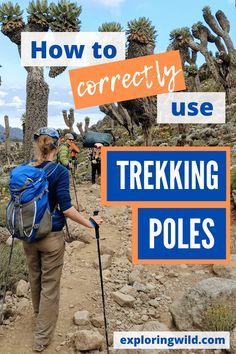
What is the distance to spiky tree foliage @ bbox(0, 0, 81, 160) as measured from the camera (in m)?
14.0

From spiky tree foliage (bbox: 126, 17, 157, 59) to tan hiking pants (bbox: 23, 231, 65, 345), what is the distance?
13786 mm

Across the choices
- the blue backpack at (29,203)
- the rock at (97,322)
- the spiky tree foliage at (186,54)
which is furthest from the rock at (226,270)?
the spiky tree foliage at (186,54)

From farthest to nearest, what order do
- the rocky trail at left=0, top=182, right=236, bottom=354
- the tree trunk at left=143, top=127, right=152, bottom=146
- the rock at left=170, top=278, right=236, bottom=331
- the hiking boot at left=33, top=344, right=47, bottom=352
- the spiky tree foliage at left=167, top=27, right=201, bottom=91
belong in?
the spiky tree foliage at left=167, top=27, right=201, bottom=91, the tree trunk at left=143, top=127, right=152, bottom=146, the rock at left=170, top=278, right=236, bottom=331, the rocky trail at left=0, top=182, right=236, bottom=354, the hiking boot at left=33, top=344, right=47, bottom=352

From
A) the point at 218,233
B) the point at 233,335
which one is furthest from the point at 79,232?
the point at 233,335

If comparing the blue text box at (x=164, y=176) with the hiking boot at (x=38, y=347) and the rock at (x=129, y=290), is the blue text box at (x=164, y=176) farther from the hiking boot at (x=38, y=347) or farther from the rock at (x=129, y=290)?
the hiking boot at (x=38, y=347)

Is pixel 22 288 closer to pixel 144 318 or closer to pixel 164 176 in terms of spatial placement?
pixel 144 318

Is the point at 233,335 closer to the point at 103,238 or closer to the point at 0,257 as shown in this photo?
the point at 0,257

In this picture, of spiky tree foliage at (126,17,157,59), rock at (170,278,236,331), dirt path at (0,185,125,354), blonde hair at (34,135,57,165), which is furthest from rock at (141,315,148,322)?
spiky tree foliage at (126,17,157,59)

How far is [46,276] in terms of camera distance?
13.8 feet

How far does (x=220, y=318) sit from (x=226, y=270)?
197 cm

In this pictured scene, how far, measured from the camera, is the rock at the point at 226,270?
624 centimetres

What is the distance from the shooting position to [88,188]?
13742 mm

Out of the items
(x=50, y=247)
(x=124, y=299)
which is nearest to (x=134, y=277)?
(x=124, y=299)

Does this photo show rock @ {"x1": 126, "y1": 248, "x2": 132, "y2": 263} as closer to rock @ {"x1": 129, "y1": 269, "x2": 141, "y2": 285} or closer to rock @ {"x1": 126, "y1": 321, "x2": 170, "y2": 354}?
rock @ {"x1": 129, "y1": 269, "x2": 141, "y2": 285}
